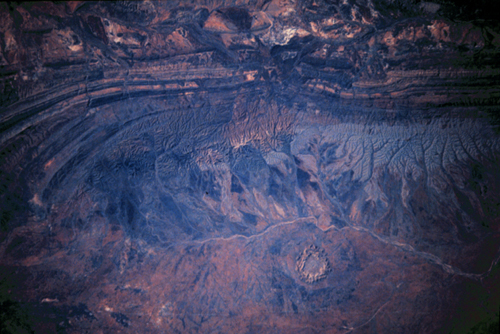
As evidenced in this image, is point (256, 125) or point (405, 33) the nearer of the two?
point (405, 33)

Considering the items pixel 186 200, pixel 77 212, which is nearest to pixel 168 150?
pixel 186 200

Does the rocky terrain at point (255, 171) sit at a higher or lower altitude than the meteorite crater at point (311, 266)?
higher

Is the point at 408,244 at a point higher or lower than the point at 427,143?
lower

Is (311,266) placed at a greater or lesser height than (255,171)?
lesser

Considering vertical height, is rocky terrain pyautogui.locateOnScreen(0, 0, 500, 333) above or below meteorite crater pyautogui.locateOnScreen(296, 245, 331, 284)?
above

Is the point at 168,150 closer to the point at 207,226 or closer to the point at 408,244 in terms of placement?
the point at 207,226
